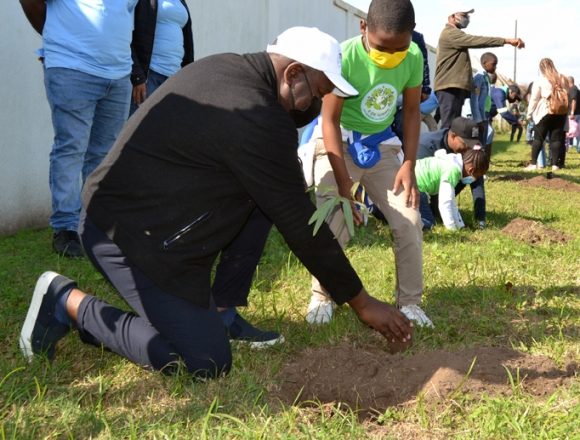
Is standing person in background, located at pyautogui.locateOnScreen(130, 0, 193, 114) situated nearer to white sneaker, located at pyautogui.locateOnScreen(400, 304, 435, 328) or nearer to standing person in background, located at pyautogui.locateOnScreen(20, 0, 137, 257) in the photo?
standing person in background, located at pyautogui.locateOnScreen(20, 0, 137, 257)

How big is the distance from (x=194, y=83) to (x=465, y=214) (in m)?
4.83

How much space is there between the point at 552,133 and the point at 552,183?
6.51 feet

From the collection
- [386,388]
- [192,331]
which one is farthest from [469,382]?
[192,331]

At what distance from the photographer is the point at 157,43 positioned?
17.2 ft

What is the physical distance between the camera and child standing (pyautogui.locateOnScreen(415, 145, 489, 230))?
19.8 ft

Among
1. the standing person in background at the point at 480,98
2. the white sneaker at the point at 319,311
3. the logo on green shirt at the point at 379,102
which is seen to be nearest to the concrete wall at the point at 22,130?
the white sneaker at the point at 319,311

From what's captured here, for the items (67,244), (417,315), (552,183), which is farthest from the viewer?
(552,183)

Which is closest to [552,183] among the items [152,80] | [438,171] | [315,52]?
[438,171]

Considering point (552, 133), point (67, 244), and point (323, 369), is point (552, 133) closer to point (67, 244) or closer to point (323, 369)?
point (67, 244)

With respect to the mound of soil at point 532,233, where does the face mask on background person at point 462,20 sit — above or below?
above

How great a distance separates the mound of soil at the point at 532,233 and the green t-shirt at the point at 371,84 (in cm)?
245

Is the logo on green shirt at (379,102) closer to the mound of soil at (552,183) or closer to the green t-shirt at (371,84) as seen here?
the green t-shirt at (371,84)

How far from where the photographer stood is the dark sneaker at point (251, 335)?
3160 mm

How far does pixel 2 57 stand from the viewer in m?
5.34
